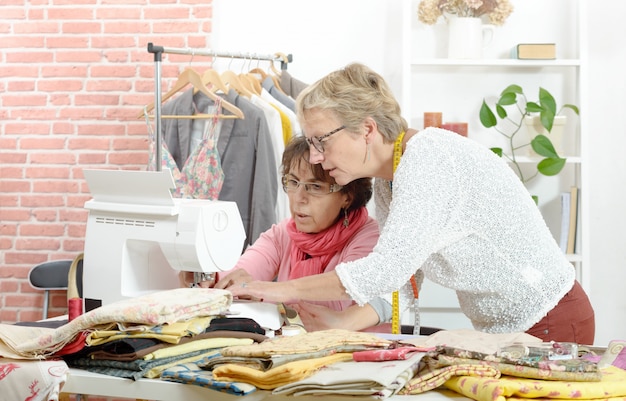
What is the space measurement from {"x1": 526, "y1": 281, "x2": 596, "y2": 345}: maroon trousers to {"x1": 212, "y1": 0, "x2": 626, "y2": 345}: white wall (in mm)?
2232

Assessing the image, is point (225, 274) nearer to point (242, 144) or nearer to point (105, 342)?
point (105, 342)

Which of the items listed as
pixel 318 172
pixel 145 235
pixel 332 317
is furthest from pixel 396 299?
pixel 145 235

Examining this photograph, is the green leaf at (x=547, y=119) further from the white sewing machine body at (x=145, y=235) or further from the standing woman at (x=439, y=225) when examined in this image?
the white sewing machine body at (x=145, y=235)

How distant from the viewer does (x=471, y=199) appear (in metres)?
2.23

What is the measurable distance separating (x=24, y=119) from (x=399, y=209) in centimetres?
328

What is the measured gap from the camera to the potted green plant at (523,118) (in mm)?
4246

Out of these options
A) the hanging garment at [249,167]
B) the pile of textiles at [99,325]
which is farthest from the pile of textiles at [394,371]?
the hanging garment at [249,167]

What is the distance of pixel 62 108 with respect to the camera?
15.8 ft

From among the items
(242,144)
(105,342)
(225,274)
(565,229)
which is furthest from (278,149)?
(105,342)

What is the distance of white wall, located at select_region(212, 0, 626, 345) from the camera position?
4574mm

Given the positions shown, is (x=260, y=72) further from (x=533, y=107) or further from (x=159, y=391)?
(x=159, y=391)

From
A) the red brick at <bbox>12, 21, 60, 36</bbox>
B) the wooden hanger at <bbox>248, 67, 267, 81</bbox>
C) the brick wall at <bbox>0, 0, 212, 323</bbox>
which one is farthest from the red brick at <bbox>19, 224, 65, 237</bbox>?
the wooden hanger at <bbox>248, 67, 267, 81</bbox>

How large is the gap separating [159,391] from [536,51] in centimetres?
320

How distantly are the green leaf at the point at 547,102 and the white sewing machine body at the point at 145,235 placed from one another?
7.80ft
